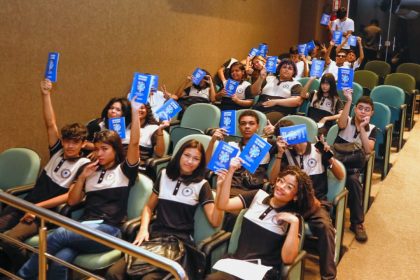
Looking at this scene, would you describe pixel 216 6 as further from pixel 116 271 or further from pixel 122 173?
pixel 116 271

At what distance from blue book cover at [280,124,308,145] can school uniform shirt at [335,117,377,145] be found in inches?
47.5

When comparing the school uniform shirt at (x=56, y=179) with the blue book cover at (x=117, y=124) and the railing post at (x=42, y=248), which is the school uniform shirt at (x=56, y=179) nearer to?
the blue book cover at (x=117, y=124)

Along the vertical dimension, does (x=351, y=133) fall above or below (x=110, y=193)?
above

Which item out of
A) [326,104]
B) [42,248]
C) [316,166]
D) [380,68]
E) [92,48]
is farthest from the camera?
[380,68]

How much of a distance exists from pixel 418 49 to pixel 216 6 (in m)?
5.64

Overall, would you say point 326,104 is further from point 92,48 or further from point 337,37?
point 92,48

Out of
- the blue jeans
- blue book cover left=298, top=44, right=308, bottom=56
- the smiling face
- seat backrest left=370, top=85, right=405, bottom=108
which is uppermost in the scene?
blue book cover left=298, top=44, right=308, bottom=56

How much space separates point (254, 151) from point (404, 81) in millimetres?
5281

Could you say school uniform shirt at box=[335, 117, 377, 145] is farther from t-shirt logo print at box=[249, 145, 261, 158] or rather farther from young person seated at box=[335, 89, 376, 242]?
t-shirt logo print at box=[249, 145, 261, 158]

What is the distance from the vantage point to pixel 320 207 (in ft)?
10.5

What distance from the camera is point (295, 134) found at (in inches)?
121

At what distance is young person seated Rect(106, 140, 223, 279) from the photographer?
2832 mm

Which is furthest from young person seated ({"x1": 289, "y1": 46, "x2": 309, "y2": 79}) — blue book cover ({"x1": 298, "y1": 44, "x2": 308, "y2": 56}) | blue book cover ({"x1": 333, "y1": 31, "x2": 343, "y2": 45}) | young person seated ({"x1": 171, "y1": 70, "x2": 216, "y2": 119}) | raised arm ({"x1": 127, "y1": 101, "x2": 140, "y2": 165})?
raised arm ({"x1": 127, "y1": 101, "x2": 140, "y2": 165})

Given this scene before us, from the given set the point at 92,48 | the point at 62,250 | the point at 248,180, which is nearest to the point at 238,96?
the point at 92,48
